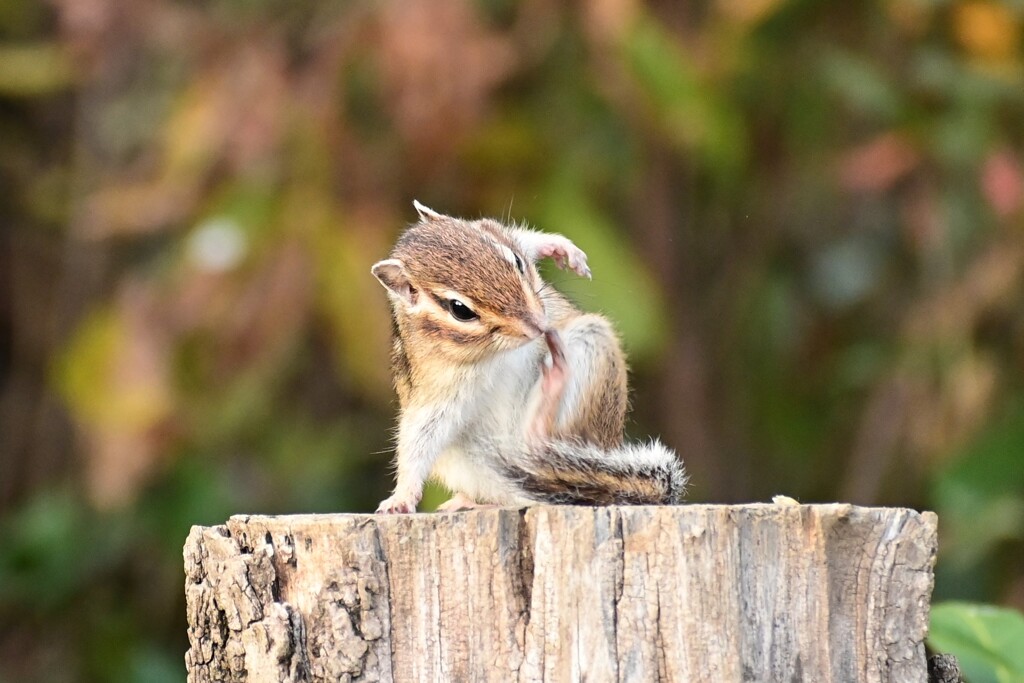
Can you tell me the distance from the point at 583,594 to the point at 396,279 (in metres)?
0.95

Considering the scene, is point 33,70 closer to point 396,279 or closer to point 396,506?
point 396,279

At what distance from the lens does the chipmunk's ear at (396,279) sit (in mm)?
2695

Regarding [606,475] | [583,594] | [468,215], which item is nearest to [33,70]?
[468,215]

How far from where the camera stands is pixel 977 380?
15.4ft

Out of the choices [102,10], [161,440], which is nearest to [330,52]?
[102,10]

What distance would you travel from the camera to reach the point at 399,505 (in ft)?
8.17

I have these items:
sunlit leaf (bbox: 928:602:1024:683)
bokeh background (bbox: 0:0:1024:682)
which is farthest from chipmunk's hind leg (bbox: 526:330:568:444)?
bokeh background (bbox: 0:0:1024:682)

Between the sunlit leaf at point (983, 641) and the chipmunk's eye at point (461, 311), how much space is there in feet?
3.26

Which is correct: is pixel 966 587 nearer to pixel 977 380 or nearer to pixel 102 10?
pixel 977 380

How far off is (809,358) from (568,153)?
4.93 ft

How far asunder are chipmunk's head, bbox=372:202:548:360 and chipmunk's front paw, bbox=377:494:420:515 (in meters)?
0.28

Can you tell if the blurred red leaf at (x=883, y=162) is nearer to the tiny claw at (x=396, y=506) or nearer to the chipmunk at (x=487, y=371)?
the chipmunk at (x=487, y=371)

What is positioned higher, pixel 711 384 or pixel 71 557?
pixel 711 384

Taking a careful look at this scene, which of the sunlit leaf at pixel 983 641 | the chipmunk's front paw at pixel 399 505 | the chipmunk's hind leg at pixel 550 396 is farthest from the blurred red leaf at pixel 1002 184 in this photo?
the chipmunk's front paw at pixel 399 505
